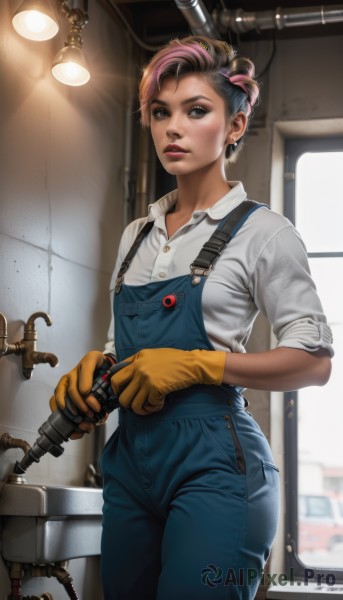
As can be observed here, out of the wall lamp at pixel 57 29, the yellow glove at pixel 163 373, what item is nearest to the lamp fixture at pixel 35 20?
the wall lamp at pixel 57 29

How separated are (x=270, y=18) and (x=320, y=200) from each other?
3.11 ft

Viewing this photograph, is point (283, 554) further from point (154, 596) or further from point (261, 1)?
point (261, 1)

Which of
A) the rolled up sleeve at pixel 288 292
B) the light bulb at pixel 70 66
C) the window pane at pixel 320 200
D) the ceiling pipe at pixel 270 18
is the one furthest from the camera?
the window pane at pixel 320 200

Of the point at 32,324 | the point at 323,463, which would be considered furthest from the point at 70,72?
the point at 323,463

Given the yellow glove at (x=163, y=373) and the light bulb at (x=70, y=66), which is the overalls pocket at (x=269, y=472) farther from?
the light bulb at (x=70, y=66)

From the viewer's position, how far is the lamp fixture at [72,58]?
2758 millimetres

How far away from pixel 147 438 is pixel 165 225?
54 centimetres

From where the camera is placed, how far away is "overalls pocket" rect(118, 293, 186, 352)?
5.57ft

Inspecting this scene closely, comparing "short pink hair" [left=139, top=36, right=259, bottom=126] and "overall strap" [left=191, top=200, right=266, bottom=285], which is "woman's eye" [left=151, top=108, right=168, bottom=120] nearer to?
"short pink hair" [left=139, top=36, right=259, bottom=126]

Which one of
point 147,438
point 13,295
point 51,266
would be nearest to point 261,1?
point 51,266

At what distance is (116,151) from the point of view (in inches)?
143

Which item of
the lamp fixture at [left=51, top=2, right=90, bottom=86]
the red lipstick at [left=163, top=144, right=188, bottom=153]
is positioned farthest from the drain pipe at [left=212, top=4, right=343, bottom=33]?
the red lipstick at [left=163, top=144, right=188, bottom=153]

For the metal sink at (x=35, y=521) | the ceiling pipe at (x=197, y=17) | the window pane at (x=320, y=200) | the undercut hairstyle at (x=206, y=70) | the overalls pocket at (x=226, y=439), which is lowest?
the metal sink at (x=35, y=521)

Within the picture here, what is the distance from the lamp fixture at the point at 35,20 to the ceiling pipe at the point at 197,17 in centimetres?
79
